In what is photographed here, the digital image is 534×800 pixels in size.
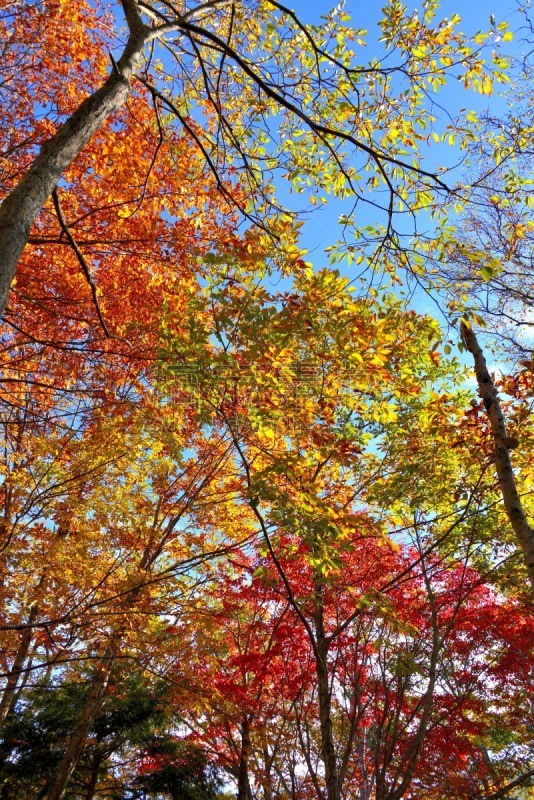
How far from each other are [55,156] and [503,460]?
4375mm

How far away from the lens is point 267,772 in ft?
23.7

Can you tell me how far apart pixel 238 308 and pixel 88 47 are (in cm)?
396

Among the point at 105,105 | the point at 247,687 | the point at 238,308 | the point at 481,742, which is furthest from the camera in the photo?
the point at 481,742

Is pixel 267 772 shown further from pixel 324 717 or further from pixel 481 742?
pixel 481 742

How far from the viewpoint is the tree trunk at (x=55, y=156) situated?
2061 millimetres

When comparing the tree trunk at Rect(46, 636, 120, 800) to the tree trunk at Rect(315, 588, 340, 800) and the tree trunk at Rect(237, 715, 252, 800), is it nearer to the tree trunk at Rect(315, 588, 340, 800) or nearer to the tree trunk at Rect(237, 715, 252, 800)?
the tree trunk at Rect(237, 715, 252, 800)

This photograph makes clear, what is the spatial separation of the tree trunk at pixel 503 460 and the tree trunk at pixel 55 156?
9.48 feet

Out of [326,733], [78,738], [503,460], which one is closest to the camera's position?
[503,460]

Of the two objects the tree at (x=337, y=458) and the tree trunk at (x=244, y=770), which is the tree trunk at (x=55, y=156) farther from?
the tree trunk at (x=244, y=770)

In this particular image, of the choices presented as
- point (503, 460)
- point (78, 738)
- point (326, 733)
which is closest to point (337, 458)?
point (503, 460)

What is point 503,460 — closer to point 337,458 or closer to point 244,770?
point 337,458

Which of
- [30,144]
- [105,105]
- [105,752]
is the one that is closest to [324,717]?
[105,105]

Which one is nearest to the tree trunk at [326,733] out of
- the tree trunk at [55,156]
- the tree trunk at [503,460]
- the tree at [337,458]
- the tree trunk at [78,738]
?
the tree at [337,458]

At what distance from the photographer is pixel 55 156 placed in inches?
94.3
